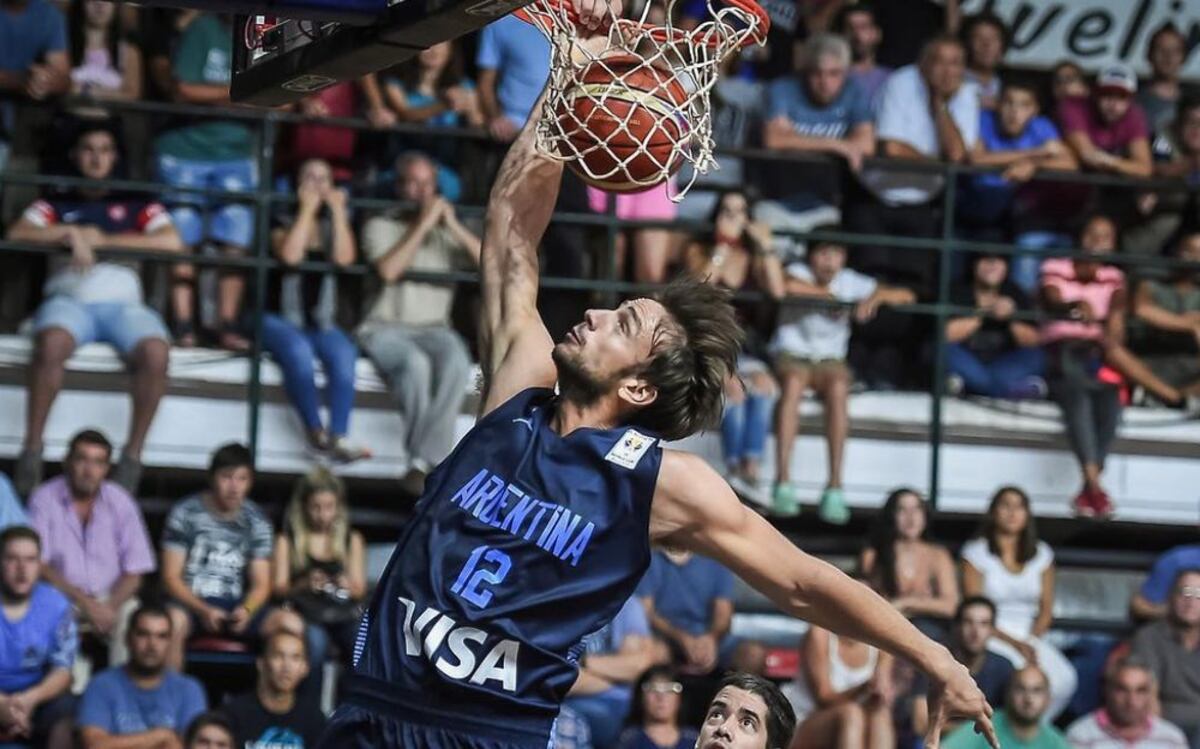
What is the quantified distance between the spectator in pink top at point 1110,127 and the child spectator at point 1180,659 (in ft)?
7.99

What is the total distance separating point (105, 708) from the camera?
873 centimetres

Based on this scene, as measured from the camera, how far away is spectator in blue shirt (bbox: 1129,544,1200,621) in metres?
10.4

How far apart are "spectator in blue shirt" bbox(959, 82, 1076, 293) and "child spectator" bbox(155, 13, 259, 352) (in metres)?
3.78

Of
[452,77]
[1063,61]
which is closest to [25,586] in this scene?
[452,77]

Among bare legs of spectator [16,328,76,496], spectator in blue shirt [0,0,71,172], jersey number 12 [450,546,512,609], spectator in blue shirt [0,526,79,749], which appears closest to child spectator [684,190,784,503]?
bare legs of spectator [16,328,76,496]

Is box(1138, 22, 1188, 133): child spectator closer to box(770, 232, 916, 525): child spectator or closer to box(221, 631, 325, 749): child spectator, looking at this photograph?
box(770, 232, 916, 525): child spectator

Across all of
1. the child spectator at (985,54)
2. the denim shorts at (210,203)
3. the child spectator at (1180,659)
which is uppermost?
the child spectator at (985,54)

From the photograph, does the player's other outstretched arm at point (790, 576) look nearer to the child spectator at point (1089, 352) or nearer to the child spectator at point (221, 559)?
the child spectator at point (221, 559)

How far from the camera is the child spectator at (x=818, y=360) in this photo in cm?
1041

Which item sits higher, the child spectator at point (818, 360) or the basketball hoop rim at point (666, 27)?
the basketball hoop rim at point (666, 27)

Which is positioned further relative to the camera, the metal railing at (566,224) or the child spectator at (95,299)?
the metal railing at (566,224)

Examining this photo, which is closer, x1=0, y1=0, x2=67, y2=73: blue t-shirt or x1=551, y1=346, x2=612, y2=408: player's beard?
x1=551, y1=346, x2=612, y2=408: player's beard

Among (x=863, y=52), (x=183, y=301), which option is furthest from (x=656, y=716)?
(x=863, y=52)

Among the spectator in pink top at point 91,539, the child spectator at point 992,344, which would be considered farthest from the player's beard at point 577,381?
the child spectator at point 992,344
